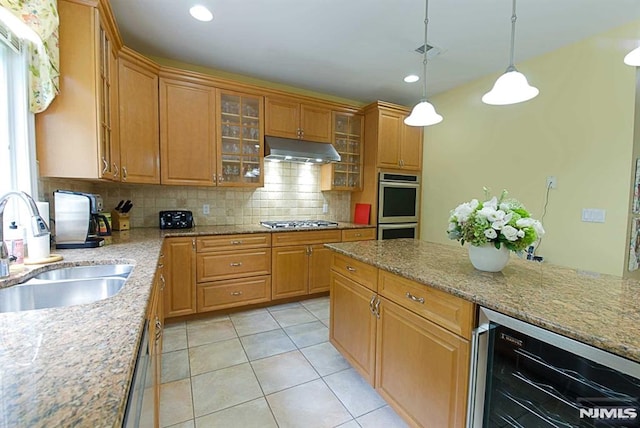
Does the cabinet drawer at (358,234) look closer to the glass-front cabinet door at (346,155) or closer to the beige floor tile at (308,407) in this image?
the glass-front cabinet door at (346,155)

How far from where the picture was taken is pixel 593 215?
241 cm

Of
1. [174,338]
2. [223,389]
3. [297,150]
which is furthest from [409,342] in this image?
[297,150]

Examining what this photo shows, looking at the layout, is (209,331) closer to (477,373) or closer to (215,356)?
(215,356)

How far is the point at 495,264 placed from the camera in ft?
4.60

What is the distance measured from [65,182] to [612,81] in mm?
4338

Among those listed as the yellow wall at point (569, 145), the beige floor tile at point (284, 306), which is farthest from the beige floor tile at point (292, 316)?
the yellow wall at point (569, 145)

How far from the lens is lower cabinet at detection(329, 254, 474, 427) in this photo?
1195 millimetres

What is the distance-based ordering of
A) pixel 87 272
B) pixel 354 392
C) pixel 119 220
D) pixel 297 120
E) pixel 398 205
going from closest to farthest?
pixel 87 272 < pixel 354 392 < pixel 119 220 < pixel 297 120 < pixel 398 205

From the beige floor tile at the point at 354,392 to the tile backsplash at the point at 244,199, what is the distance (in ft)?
6.89

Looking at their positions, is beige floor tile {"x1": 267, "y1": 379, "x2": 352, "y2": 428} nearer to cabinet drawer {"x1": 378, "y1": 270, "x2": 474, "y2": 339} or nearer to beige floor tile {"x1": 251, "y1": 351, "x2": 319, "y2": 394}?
beige floor tile {"x1": 251, "y1": 351, "x2": 319, "y2": 394}

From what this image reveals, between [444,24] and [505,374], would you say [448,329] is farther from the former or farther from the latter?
[444,24]

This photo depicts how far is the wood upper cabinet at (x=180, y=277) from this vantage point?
260 centimetres

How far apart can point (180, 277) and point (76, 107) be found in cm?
156

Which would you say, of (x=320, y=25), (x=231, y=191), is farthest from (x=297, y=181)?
(x=320, y=25)
